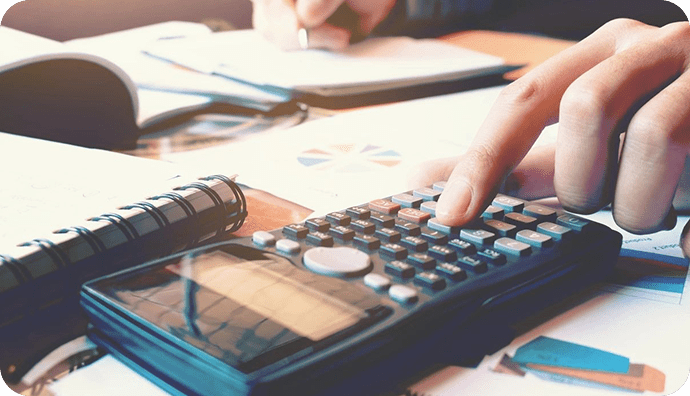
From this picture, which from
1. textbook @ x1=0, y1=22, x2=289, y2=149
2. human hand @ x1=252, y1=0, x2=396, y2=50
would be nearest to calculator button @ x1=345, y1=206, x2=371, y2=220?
textbook @ x1=0, y1=22, x2=289, y2=149

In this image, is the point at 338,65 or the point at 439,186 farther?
the point at 338,65

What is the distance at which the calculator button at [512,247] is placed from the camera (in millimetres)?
289

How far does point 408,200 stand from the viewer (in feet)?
1.14

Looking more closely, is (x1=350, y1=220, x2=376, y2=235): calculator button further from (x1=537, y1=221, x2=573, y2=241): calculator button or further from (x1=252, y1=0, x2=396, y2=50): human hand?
(x1=252, y1=0, x2=396, y2=50): human hand

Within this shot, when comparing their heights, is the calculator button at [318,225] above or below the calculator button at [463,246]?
below

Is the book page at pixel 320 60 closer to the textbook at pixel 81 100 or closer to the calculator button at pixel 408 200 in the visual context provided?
the textbook at pixel 81 100

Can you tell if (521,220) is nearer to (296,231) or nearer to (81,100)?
(296,231)

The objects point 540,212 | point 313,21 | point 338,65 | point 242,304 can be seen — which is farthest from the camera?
point 313,21

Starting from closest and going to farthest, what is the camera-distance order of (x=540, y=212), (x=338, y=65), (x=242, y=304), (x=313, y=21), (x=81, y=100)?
(x=242, y=304) → (x=540, y=212) → (x=81, y=100) → (x=338, y=65) → (x=313, y=21)

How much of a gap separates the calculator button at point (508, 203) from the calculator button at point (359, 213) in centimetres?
7

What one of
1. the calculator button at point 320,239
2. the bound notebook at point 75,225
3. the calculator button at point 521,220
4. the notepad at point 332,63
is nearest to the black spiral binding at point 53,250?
the bound notebook at point 75,225

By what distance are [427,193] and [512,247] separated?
0.25ft

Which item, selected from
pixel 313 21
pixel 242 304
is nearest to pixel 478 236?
pixel 242 304

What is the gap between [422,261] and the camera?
27 cm
